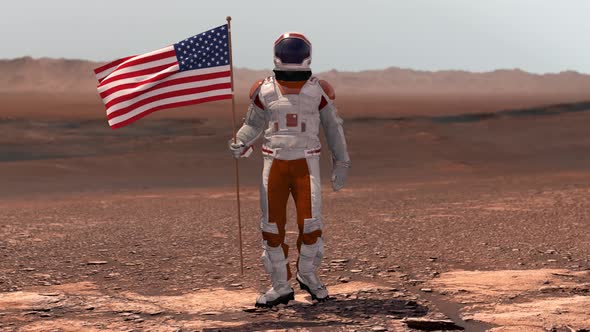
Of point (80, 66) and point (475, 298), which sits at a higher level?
point (80, 66)

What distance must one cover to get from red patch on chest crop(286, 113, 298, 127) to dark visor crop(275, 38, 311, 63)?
428 mm

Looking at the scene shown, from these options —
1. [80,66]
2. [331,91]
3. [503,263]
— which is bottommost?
[503,263]

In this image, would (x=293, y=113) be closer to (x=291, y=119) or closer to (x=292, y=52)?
(x=291, y=119)

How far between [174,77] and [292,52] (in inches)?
42.6

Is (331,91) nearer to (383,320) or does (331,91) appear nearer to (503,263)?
(383,320)

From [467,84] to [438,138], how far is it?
152101 millimetres

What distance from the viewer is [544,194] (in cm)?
1281

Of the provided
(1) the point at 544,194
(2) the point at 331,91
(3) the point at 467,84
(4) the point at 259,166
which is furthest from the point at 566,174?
(3) the point at 467,84

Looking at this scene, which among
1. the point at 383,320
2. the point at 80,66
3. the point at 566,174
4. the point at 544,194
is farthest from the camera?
the point at 80,66

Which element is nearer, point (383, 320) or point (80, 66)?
point (383, 320)

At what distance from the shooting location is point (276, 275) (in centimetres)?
593

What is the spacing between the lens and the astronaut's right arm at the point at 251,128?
19.7ft

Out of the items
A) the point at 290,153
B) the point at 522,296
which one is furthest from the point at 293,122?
the point at 522,296

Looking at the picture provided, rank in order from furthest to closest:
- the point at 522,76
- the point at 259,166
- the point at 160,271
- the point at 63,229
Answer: the point at 522,76 < the point at 259,166 < the point at 63,229 < the point at 160,271
